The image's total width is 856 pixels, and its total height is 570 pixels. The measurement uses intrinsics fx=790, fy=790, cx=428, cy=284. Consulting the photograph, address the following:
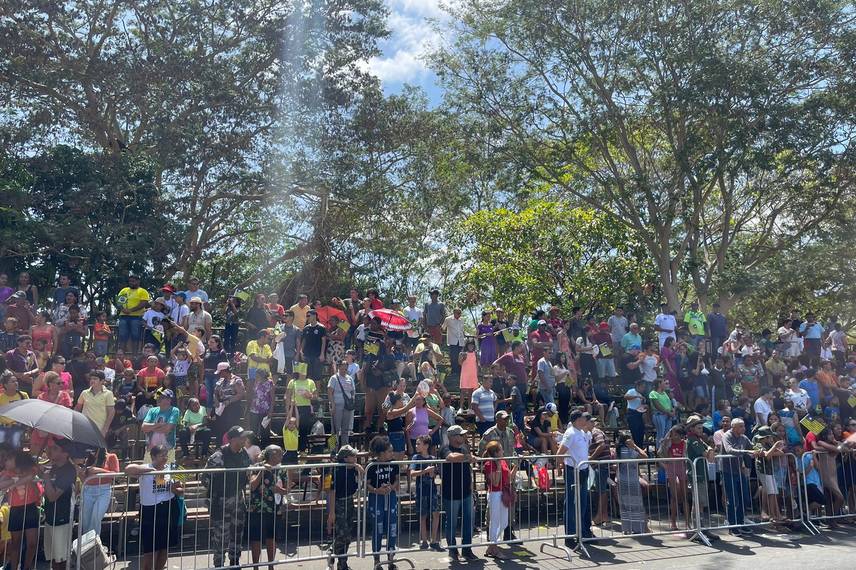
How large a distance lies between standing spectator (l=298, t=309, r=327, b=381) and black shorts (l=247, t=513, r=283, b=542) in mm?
6489

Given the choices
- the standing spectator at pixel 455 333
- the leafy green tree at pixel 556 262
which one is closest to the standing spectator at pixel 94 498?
the standing spectator at pixel 455 333

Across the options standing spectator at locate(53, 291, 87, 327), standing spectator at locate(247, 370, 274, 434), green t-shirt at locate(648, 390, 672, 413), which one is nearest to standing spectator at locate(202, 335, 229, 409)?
standing spectator at locate(247, 370, 274, 434)

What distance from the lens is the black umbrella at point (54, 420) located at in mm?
8102

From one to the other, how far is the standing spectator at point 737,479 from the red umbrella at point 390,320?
261 inches

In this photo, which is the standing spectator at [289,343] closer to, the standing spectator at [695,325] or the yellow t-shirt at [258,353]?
the yellow t-shirt at [258,353]

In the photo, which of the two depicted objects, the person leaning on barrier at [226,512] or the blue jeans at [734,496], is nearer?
the person leaning on barrier at [226,512]

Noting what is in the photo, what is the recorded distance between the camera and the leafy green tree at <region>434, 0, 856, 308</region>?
21.2 metres

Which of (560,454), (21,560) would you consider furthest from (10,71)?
(560,454)

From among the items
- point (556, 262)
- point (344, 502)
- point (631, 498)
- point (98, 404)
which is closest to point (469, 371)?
point (631, 498)

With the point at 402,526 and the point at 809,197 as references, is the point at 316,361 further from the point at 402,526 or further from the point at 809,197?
the point at 809,197

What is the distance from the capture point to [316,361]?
15633 mm

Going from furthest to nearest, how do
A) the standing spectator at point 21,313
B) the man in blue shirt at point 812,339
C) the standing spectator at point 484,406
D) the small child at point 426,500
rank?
1. the man in blue shirt at point 812,339
2. the standing spectator at point 21,313
3. the standing spectator at point 484,406
4. the small child at point 426,500

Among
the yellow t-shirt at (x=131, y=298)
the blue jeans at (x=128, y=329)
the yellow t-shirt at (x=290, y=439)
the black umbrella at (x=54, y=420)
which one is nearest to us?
the black umbrella at (x=54, y=420)

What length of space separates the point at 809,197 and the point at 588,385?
37.7ft
